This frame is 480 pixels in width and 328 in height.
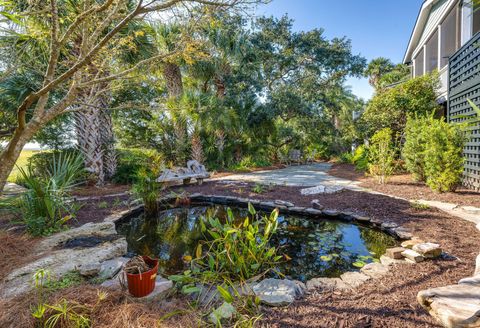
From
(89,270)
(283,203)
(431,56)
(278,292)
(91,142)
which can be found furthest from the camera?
(431,56)

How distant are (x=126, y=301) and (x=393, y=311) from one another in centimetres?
185

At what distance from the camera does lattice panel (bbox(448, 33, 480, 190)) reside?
499 cm

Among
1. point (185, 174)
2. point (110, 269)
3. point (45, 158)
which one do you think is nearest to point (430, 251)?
point (110, 269)

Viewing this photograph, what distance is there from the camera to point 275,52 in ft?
38.7

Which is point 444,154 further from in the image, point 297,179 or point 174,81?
point 174,81

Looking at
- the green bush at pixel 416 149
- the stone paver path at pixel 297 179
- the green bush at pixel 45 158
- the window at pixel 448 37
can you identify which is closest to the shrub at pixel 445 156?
the green bush at pixel 416 149

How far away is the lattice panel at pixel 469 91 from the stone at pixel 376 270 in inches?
153

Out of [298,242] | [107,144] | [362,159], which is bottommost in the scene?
[298,242]

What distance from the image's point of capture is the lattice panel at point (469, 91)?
4.99 m

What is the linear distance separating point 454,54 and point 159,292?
839cm

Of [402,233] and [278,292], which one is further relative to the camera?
[402,233]

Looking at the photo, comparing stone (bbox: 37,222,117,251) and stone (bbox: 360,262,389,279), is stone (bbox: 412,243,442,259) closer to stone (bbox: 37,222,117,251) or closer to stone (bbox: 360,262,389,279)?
stone (bbox: 360,262,389,279)

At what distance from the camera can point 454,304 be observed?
1502 millimetres

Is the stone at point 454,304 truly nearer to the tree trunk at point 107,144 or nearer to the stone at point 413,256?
the stone at point 413,256
